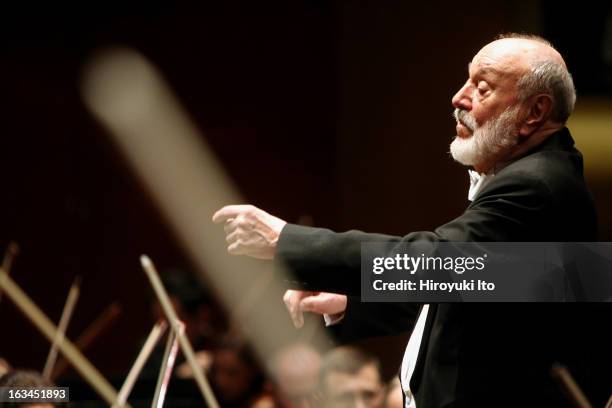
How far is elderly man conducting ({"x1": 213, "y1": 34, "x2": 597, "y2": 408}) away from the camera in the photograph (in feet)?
6.23

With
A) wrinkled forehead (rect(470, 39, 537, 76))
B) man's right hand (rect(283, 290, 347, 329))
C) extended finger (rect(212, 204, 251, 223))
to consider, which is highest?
wrinkled forehead (rect(470, 39, 537, 76))

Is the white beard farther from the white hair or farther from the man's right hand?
the man's right hand

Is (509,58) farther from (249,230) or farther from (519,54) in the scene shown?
(249,230)

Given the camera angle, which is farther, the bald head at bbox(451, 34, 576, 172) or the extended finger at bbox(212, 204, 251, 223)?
the bald head at bbox(451, 34, 576, 172)

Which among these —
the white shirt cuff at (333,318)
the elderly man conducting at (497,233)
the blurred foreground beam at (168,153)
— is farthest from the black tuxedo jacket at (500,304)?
the blurred foreground beam at (168,153)

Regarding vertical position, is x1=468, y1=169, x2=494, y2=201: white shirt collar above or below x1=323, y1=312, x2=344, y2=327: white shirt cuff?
above

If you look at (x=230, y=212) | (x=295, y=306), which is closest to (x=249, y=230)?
(x=230, y=212)

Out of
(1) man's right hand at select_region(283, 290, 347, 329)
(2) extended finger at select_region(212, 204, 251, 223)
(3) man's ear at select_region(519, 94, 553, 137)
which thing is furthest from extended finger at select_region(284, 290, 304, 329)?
(3) man's ear at select_region(519, 94, 553, 137)

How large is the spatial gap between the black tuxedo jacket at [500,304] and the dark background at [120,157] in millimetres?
3757

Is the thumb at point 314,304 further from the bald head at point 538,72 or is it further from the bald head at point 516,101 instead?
the bald head at point 538,72

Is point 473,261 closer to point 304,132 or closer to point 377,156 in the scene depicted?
point 377,156

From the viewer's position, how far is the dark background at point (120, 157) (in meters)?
6.04

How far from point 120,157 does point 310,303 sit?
4.09 metres

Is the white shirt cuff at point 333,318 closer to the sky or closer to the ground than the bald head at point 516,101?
closer to the ground
